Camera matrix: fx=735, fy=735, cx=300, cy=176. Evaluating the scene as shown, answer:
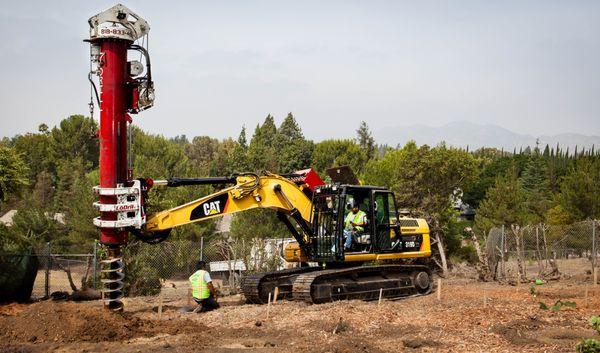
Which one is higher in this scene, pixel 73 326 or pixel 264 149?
pixel 264 149

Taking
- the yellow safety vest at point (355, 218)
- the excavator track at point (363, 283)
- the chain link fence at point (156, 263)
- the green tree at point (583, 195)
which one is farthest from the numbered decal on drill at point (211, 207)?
the green tree at point (583, 195)

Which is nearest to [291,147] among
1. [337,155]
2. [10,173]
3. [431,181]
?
[337,155]

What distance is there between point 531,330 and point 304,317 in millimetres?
4302

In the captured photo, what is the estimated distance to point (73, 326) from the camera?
12984 mm

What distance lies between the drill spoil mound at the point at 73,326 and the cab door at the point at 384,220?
5.76 m

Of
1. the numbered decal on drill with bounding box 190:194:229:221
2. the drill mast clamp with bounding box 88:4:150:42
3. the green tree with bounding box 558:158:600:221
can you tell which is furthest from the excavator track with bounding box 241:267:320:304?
the green tree with bounding box 558:158:600:221

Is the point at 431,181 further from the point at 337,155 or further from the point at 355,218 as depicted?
the point at 337,155

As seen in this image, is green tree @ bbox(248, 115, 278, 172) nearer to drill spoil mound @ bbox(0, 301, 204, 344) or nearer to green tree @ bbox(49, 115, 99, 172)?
green tree @ bbox(49, 115, 99, 172)

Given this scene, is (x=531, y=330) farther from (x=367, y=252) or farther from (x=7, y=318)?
(x=7, y=318)

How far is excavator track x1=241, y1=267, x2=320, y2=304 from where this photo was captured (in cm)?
1744

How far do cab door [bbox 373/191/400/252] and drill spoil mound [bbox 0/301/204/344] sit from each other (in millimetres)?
5763

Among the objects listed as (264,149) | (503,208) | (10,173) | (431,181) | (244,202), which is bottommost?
(244,202)

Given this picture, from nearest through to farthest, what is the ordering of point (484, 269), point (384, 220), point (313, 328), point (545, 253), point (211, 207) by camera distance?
point (313, 328), point (211, 207), point (384, 220), point (484, 269), point (545, 253)

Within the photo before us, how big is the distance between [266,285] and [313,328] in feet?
14.6
